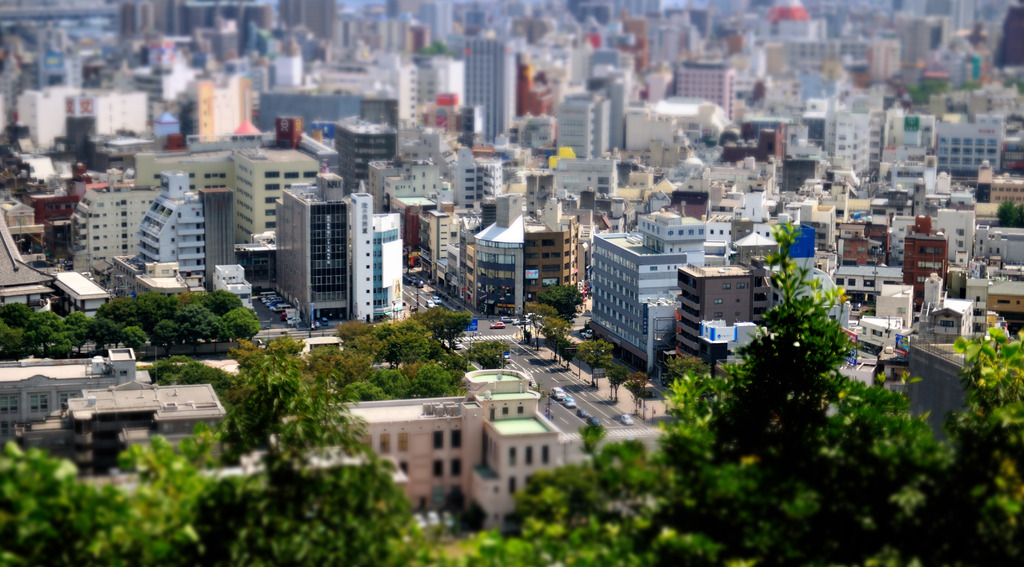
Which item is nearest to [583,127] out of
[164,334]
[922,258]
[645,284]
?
[922,258]

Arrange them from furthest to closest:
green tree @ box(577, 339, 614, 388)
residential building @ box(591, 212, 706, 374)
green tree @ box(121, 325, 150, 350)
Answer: residential building @ box(591, 212, 706, 374), green tree @ box(121, 325, 150, 350), green tree @ box(577, 339, 614, 388)

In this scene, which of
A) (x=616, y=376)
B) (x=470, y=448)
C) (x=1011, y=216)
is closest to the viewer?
(x=470, y=448)

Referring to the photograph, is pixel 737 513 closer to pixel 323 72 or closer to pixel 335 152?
pixel 335 152

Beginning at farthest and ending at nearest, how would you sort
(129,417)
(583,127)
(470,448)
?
(583,127), (129,417), (470,448)

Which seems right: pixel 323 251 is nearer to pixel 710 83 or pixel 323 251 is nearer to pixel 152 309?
pixel 152 309

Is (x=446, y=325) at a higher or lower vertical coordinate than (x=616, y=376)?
higher

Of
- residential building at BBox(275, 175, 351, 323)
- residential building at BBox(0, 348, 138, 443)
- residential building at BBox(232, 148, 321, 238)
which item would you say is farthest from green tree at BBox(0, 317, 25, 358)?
residential building at BBox(232, 148, 321, 238)

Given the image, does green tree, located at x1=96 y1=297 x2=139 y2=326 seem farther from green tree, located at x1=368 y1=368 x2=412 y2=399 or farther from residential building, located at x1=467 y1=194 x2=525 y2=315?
residential building, located at x1=467 y1=194 x2=525 y2=315

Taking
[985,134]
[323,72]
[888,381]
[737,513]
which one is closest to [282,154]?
[888,381]
